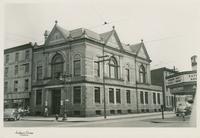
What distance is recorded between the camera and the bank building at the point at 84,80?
15680 mm

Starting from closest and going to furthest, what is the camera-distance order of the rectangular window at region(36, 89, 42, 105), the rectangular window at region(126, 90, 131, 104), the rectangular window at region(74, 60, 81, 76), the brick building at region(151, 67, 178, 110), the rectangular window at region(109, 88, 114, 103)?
the brick building at region(151, 67, 178, 110) → the rectangular window at region(74, 60, 81, 76) → the rectangular window at region(109, 88, 114, 103) → the rectangular window at region(126, 90, 131, 104) → the rectangular window at region(36, 89, 42, 105)

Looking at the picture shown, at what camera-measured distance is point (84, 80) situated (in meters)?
16.2

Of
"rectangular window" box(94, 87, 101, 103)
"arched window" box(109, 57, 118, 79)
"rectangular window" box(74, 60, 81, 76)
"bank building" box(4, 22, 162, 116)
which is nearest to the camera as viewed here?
"arched window" box(109, 57, 118, 79)

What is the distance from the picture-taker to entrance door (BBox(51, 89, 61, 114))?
1559 cm

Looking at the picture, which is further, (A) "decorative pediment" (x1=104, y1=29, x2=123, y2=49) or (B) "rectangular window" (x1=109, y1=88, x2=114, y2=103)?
(B) "rectangular window" (x1=109, y1=88, x2=114, y2=103)

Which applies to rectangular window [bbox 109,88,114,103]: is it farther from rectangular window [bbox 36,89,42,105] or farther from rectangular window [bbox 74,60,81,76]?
rectangular window [bbox 36,89,42,105]

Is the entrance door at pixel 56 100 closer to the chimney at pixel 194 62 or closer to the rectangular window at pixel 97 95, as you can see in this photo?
the rectangular window at pixel 97 95

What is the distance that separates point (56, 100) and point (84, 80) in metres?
1.99

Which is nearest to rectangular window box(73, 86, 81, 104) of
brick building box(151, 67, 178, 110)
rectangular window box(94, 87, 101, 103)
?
rectangular window box(94, 87, 101, 103)

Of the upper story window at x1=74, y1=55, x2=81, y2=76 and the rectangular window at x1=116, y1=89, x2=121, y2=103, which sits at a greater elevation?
the upper story window at x1=74, y1=55, x2=81, y2=76

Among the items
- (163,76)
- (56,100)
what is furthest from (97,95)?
(163,76)

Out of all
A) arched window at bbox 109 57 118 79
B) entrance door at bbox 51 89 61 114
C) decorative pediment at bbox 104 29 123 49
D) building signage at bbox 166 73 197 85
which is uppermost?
decorative pediment at bbox 104 29 123 49

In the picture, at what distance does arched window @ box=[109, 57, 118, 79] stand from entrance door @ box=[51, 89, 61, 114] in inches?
132

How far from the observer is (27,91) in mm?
17656
